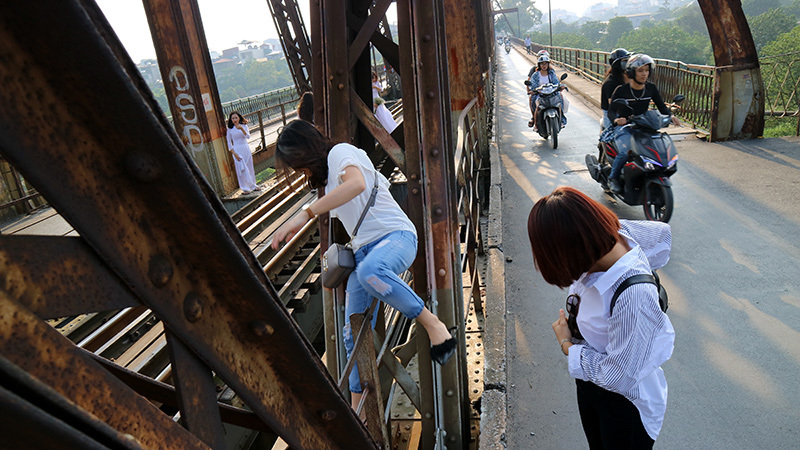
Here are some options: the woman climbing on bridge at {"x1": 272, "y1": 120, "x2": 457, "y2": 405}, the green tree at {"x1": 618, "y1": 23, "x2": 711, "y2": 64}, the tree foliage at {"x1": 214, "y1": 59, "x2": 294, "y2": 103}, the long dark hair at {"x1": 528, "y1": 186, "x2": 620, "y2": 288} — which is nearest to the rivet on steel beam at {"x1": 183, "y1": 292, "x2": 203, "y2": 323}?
the long dark hair at {"x1": 528, "y1": 186, "x2": 620, "y2": 288}

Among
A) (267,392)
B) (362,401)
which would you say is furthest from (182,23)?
(267,392)

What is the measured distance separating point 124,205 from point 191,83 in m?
11.6

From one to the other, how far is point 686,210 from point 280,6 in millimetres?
10385

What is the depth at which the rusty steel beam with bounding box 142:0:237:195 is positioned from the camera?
10.7m

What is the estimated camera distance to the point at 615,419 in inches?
85.0

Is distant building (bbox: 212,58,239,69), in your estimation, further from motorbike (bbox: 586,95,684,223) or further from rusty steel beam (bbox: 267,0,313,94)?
motorbike (bbox: 586,95,684,223)

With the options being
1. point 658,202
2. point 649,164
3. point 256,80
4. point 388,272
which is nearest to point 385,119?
point 649,164

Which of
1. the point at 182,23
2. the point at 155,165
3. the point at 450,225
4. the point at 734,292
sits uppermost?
the point at 182,23

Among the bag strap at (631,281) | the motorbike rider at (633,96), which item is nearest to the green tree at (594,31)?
the motorbike rider at (633,96)

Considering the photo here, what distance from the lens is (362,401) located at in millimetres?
2619

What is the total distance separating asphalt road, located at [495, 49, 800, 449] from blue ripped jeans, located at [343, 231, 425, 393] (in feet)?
4.18

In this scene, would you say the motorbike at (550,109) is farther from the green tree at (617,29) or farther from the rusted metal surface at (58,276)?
the green tree at (617,29)

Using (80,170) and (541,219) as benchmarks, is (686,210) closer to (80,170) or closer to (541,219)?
(541,219)

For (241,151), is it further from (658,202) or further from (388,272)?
(388,272)
